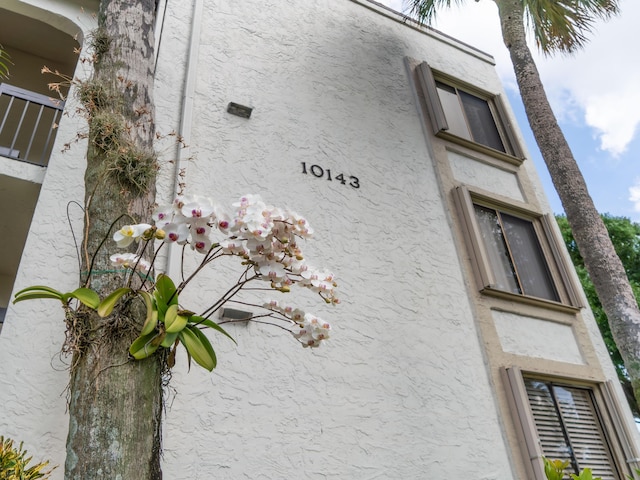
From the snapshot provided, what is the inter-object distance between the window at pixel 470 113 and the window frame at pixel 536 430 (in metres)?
3.64

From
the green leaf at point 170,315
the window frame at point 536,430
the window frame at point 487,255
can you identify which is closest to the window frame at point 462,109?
the window frame at point 487,255

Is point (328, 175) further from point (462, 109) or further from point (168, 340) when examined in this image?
point (168, 340)

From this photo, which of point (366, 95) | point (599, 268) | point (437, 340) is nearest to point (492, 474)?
point (437, 340)

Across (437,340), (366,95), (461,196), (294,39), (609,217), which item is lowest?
(437,340)

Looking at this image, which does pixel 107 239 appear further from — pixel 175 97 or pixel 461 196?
pixel 461 196

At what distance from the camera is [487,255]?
6.55 meters

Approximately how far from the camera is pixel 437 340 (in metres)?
5.40

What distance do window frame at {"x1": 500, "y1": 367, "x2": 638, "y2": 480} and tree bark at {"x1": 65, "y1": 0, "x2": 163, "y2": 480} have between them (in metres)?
4.15

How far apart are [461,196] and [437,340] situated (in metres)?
2.22

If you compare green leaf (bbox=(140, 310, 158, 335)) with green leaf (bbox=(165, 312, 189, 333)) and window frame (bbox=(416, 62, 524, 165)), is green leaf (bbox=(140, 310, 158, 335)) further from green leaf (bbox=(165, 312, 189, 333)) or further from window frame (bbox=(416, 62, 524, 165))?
window frame (bbox=(416, 62, 524, 165))

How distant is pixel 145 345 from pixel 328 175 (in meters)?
3.89

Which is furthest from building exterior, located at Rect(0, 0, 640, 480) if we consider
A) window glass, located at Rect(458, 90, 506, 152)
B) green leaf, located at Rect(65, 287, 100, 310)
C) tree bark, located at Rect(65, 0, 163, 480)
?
green leaf, located at Rect(65, 287, 100, 310)

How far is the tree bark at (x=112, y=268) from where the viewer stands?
7.06 ft

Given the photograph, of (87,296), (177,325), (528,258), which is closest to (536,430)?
(528,258)
